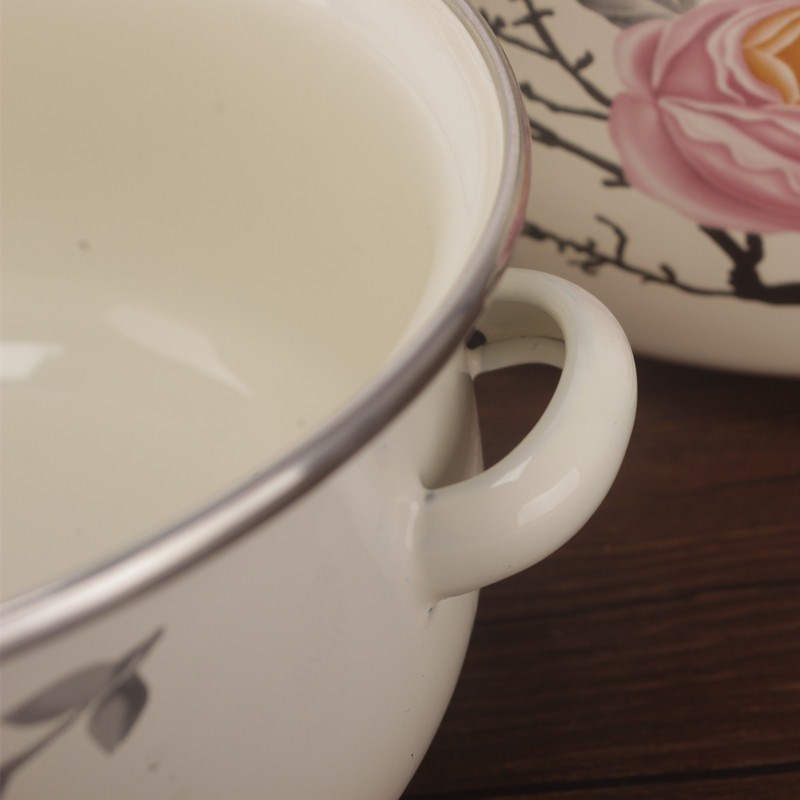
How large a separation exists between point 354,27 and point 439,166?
0.16ft

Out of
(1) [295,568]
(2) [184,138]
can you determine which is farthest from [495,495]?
(2) [184,138]

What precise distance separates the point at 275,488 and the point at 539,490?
2.1 inches

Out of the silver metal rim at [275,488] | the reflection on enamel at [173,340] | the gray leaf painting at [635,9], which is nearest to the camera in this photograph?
the silver metal rim at [275,488]

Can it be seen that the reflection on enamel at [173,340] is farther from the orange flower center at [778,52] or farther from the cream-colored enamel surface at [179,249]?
the orange flower center at [778,52]

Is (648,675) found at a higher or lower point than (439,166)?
lower

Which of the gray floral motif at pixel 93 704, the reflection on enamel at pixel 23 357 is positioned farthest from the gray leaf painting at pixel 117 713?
the reflection on enamel at pixel 23 357

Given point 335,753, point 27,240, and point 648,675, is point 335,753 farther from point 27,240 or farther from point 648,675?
point 27,240

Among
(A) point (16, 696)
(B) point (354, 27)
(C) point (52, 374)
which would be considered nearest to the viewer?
(A) point (16, 696)

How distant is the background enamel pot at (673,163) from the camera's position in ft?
0.72

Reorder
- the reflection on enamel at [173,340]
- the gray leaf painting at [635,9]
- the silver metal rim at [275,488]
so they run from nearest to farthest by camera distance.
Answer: the silver metal rim at [275,488] < the gray leaf painting at [635,9] < the reflection on enamel at [173,340]

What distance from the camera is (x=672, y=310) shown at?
0.26 meters

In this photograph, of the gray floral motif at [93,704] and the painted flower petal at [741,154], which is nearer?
the gray floral motif at [93,704]

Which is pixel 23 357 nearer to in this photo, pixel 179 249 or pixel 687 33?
pixel 179 249

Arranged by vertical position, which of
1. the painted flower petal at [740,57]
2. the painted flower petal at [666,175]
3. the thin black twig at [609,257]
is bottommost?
the thin black twig at [609,257]
